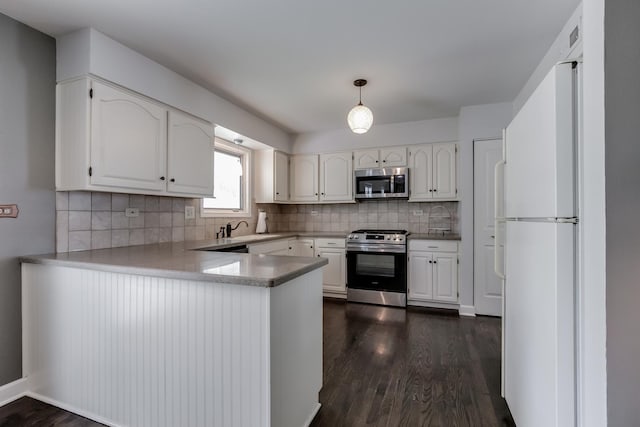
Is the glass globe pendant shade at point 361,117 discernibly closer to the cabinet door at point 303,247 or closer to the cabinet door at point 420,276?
the cabinet door at point 420,276

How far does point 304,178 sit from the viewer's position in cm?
445

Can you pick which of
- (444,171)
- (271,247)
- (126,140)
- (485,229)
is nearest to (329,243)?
(271,247)

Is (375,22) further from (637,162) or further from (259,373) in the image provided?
(259,373)

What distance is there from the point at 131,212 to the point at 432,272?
3.15 m

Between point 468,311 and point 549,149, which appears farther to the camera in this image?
point 468,311

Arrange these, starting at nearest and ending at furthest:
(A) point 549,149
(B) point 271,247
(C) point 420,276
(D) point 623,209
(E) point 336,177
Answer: (D) point 623,209
(A) point 549,149
(B) point 271,247
(C) point 420,276
(E) point 336,177

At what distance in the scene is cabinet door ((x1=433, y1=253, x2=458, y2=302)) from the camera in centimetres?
350

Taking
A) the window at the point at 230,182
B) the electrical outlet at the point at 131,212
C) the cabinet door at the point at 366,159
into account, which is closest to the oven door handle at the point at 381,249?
the cabinet door at the point at 366,159

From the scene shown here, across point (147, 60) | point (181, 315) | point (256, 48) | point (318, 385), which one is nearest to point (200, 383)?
point (181, 315)

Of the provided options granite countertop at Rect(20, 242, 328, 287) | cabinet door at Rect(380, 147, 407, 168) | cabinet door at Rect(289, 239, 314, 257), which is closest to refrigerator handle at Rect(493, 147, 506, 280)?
granite countertop at Rect(20, 242, 328, 287)

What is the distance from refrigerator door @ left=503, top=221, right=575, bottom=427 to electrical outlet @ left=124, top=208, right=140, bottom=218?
2.69 m

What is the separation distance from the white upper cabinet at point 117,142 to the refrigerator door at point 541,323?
7.99ft

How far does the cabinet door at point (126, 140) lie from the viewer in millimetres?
1979

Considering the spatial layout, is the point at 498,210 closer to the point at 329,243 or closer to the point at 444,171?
the point at 444,171
